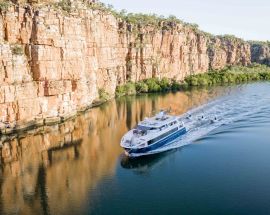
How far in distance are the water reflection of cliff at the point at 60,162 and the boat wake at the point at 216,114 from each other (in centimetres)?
608

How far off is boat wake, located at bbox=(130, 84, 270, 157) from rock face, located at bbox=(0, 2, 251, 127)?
1954cm

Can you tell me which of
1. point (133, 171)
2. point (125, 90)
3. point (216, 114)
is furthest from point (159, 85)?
point (133, 171)

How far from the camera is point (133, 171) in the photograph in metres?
36.6

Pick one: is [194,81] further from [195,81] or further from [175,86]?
[175,86]

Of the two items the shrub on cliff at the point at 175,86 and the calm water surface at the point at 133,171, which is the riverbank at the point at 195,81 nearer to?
the shrub on cliff at the point at 175,86

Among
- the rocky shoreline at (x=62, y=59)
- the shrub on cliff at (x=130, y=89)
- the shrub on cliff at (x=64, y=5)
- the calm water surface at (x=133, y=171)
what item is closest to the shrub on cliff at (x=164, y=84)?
the rocky shoreline at (x=62, y=59)

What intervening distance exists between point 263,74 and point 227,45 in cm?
3751

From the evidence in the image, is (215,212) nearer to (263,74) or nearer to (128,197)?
(128,197)

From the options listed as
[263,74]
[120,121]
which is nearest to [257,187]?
[120,121]

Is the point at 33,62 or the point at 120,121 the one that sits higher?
the point at 33,62

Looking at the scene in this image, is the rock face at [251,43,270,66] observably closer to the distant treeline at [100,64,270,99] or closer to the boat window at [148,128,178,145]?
the distant treeline at [100,64,270,99]

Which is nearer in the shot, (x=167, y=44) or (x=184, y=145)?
(x=184, y=145)

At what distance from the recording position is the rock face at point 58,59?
2015 inches

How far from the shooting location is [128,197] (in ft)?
98.9
